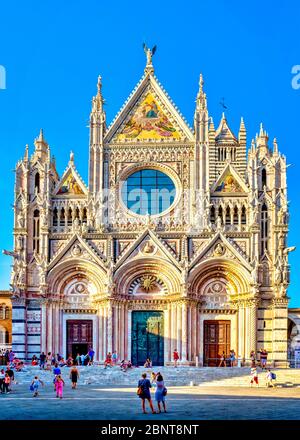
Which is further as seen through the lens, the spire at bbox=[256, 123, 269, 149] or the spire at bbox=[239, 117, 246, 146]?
the spire at bbox=[239, 117, 246, 146]

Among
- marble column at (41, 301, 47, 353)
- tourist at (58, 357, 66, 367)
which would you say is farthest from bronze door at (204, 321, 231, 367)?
marble column at (41, 301, 47, 353)

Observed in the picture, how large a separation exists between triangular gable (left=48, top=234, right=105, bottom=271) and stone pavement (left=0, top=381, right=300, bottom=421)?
11104 mm

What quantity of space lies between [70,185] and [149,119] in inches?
237

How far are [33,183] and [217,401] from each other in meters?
23.3

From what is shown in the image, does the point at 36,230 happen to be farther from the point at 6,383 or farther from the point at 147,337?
the point at 6,383

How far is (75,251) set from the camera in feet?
159

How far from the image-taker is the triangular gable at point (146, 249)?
48000 mm

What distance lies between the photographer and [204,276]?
4812 cm

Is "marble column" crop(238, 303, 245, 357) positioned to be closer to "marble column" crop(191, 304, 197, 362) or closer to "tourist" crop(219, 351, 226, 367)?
"tourist" crop(219, 351, 226, 367)

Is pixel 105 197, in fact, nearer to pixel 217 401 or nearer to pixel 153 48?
pixel 153 48

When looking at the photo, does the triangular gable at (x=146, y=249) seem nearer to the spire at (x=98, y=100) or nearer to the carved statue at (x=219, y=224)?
the carved statue at (x=219, y=224)

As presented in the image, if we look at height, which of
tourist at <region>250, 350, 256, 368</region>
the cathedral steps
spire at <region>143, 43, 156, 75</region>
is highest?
spire at <region>143, 43, 156, 75</region>

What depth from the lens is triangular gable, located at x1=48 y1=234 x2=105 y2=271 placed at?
4822 cm
